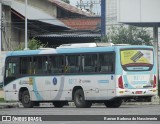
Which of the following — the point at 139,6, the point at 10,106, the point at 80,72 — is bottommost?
the point at 10,106

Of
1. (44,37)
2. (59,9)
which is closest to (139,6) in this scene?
(44,37)

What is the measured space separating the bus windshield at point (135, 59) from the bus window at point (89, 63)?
1.48 meters

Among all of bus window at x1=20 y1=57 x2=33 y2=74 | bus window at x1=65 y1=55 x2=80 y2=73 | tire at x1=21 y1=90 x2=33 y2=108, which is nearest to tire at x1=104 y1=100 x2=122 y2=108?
bus window at x1=65 y1=55 x2=80 y2=73

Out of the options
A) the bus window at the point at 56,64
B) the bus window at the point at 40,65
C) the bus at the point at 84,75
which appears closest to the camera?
the bus at the point at 84,75

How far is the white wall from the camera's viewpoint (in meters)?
36.6

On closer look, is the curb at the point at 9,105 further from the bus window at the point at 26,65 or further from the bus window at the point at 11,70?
the bus window at the point at 26,65

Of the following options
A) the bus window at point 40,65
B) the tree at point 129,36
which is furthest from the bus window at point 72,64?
the tree at point 129,36

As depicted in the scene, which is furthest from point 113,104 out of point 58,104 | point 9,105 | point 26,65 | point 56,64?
point 9,105

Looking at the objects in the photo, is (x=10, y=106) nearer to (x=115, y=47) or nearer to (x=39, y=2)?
(x=115, y=47)

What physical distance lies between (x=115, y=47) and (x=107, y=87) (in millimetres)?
1928

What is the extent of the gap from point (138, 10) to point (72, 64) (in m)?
7.99

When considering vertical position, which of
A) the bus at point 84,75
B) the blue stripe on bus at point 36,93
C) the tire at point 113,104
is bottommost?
the tire at point 113,104

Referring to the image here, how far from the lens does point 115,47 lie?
28.9 meters

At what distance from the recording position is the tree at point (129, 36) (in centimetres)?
5878
